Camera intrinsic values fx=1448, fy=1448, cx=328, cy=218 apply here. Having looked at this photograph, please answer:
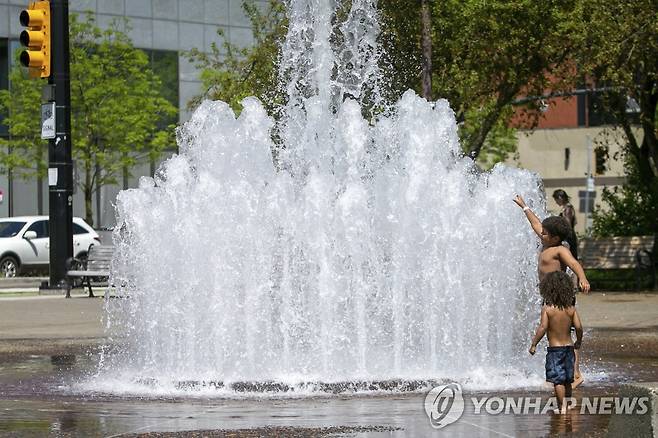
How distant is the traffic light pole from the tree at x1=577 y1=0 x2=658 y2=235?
9.17 m

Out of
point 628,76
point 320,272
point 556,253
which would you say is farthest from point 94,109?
point 556,253

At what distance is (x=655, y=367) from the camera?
12469 millimetres

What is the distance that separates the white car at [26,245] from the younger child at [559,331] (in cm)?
2503

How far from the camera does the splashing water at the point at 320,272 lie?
11609mm

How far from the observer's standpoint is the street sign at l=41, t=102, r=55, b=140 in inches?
976

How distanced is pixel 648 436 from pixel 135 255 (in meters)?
6.49

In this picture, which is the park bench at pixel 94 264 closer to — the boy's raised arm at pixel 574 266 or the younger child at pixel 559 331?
the boy's raised arm at pixel 574 266

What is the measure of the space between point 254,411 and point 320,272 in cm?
245

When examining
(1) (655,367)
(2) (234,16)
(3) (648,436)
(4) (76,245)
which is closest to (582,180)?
(2) (234,16)

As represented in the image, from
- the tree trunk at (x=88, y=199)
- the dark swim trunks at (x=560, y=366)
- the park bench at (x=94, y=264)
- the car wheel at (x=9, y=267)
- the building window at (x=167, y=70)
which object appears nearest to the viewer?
the dark swim trunks at (x=560, y=366)

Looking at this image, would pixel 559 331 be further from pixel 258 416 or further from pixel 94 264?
pixel 94 264

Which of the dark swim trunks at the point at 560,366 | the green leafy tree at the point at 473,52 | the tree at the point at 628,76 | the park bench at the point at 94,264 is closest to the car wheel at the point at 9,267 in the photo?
the green leafy tree at the point at 473,52

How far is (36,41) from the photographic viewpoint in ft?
72.4

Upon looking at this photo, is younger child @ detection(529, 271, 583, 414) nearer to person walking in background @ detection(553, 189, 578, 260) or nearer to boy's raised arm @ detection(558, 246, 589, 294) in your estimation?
boy's raised arm @ detection(558, 246, 589, 294)
